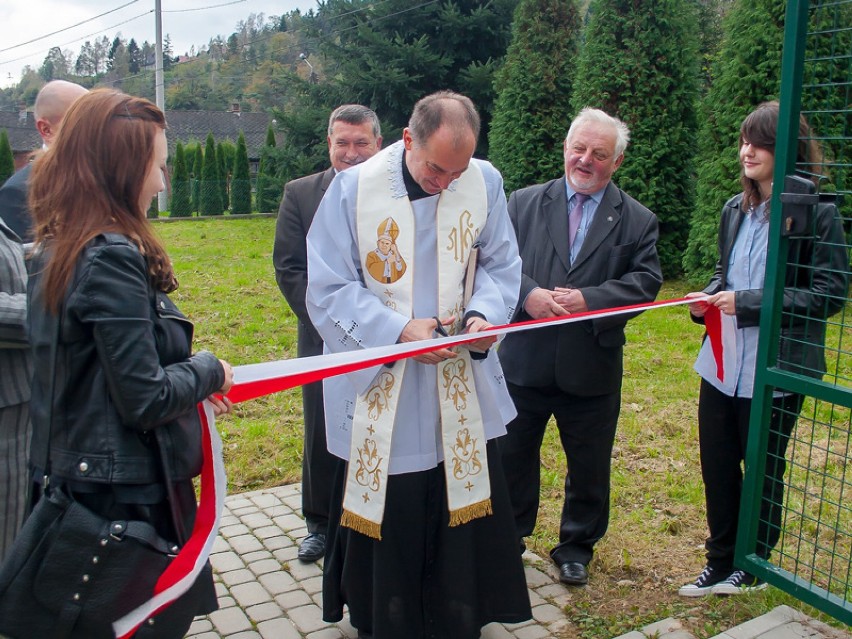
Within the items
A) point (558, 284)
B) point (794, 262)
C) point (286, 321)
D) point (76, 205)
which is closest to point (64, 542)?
point (76, 205)

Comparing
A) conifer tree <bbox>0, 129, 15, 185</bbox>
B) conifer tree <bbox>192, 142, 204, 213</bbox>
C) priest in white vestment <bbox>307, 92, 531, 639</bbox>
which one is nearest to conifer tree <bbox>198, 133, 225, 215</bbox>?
conifer tree <bbox>192, 142, 204, 213</bbox>

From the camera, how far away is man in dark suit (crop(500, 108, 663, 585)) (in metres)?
3.78

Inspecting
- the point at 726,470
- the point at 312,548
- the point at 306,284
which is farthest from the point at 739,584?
the point at 306,284

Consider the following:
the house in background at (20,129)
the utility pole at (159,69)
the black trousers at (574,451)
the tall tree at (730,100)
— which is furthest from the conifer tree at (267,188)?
the house in background at (20,129)

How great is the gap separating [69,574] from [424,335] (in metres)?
1.43

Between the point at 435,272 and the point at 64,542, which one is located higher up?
the point at 435,272

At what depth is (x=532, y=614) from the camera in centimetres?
351

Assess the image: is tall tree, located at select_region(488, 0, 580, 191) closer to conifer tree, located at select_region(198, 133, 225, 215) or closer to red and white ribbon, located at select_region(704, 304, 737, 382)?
red and white ribbon, located at select_region(704, 304, 737, 382)

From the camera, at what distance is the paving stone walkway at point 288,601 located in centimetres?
327

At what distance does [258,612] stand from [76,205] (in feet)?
7.03

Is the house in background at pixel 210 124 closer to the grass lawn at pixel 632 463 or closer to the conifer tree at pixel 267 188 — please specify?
the conifer tree at pixel 267 188

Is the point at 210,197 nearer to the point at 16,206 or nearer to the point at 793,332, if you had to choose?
the point at 16,206

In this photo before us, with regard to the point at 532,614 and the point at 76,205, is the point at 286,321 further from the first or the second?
the point at 76,205

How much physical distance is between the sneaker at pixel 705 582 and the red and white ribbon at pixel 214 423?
57.9 inches
